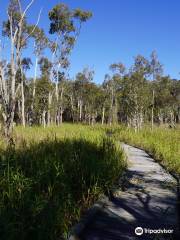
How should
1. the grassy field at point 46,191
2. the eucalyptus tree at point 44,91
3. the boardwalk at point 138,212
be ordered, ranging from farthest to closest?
the eucalyptus tree at point 44,91 → the boardwalk at point 138,212 → the grassy field at point 46,191

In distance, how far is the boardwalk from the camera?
15.6 ft

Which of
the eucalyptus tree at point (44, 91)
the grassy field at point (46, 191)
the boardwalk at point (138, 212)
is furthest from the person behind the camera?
the eucalyptus tree at point (44, 91)

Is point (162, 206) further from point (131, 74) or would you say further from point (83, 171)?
point (131, 74)

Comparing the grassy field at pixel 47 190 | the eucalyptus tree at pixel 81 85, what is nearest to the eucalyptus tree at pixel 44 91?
the eucalyptus tree at pixel 81 85

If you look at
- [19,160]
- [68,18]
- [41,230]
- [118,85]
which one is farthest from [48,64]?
[41,230]

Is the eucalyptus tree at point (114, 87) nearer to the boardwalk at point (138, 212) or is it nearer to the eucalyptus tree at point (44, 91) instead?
the eucalyptus tree at point (44, 91)

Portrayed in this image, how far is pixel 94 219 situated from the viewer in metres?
5.39

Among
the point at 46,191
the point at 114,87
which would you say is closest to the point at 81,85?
the point at 114,87

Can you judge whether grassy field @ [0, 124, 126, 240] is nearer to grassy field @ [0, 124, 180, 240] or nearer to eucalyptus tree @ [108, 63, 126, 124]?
grassy field @ [0, 124, 180, 240]

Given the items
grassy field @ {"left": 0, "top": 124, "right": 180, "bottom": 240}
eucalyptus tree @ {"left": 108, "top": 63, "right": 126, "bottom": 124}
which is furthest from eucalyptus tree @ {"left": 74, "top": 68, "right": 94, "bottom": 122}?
grassy field @ {"left": 0, "top": 124, "right": 180, "bottom": 240}

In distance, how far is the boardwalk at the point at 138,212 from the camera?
15.6ft

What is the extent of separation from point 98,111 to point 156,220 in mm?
62596

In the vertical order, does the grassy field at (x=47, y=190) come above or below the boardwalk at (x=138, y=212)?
above

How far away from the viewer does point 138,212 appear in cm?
568
